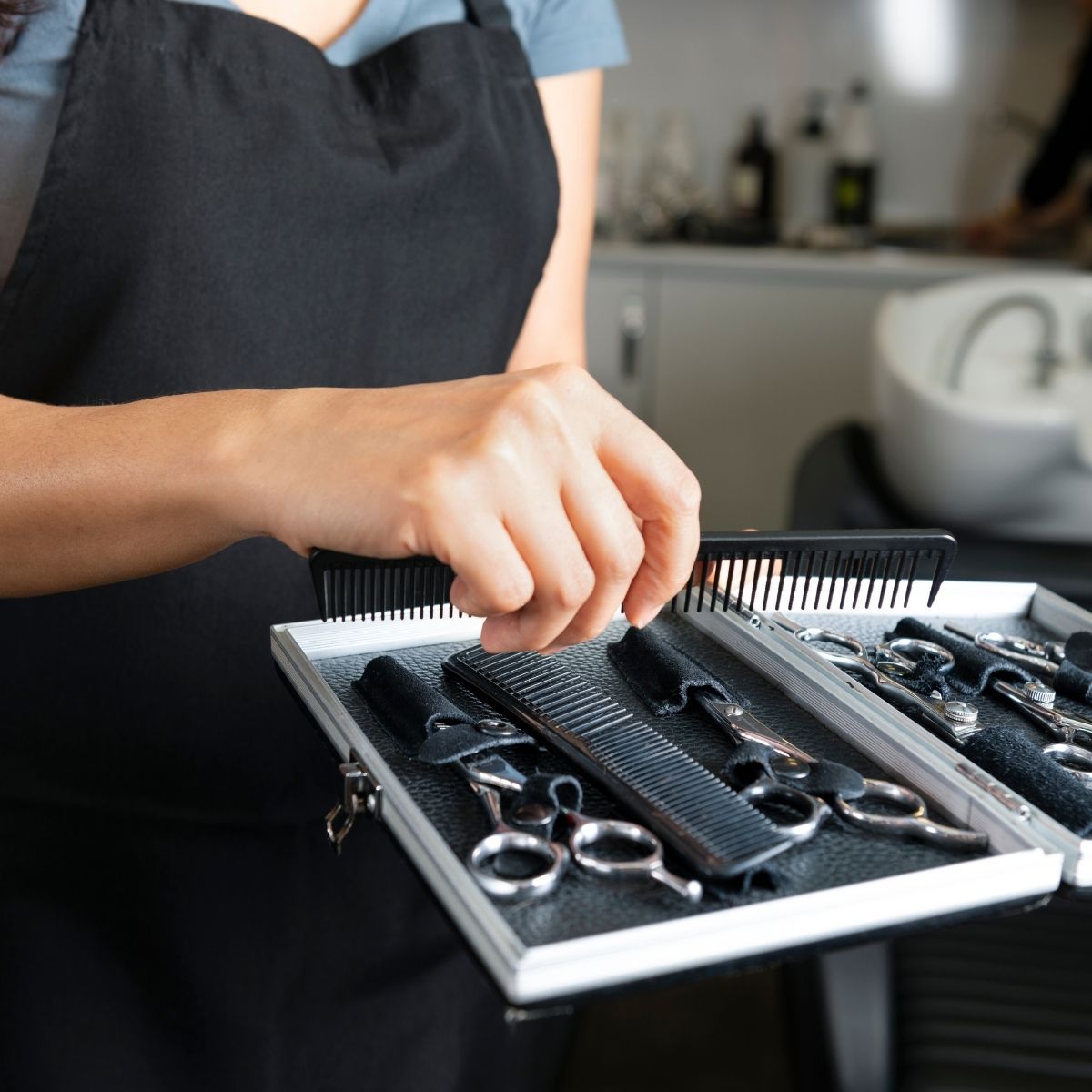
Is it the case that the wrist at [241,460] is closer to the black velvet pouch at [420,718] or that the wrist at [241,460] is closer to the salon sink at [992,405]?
the black velvet pouch at [420,718]

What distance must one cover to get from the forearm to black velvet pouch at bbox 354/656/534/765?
10 centimetres

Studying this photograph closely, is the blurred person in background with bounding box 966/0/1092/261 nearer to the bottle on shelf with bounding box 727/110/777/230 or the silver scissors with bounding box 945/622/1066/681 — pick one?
the bottle on shelf with bounding box 727/110/777/230

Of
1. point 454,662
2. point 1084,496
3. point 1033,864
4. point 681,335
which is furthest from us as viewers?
point 681,335

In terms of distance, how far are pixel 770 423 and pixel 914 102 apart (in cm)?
75

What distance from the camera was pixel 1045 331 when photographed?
1942mm

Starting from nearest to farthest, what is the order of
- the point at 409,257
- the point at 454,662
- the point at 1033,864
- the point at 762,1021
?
the point at 1033,864
the point at 454,662
the point at 409,257
the point at 762,1021

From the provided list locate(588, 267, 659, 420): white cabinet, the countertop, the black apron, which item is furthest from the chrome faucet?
the black apron

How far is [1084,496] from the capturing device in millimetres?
1599

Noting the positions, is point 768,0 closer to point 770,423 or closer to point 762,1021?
point 770,423

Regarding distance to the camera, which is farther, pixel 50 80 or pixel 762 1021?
pixel 762 1021

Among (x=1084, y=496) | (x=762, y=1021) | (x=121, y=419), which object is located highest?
(x=121, y=419)

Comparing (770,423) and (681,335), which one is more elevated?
(681,335)

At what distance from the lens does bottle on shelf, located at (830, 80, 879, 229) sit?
2.61m

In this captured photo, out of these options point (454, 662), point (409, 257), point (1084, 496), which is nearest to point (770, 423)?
point (1084, 496)
